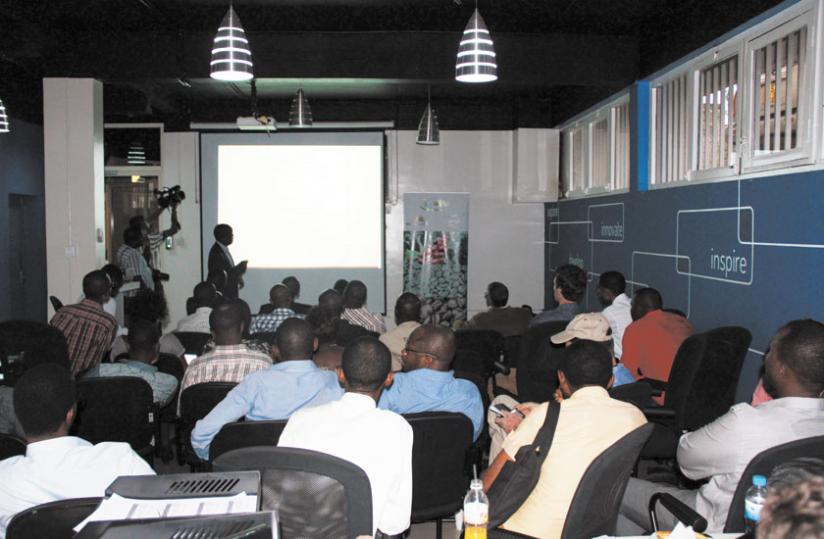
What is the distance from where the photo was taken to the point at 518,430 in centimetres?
226

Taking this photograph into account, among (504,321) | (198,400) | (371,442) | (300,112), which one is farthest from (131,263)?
(371,442)

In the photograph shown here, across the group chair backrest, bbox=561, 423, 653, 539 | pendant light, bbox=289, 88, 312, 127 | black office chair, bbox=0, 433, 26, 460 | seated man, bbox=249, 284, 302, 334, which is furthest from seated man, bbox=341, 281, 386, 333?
chair backrest, bbox=561, 423, 653, 539

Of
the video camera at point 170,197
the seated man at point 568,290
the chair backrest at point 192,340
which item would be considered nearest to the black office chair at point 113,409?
the chair backrest at point 192,340

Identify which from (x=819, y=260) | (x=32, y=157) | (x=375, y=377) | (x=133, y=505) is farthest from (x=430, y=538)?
(x=32, y=157)

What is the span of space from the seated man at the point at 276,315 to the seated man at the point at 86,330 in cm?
107

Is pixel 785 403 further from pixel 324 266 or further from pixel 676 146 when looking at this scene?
pixel 324 266

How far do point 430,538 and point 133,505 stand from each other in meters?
2.80

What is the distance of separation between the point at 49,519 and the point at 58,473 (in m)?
0.29

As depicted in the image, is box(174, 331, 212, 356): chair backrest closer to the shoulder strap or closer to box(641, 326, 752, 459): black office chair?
box(641, 326, 752, 459): black office chair

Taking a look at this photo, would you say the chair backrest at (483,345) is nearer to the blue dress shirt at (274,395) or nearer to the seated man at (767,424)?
the blue dress shirt at (274,395)

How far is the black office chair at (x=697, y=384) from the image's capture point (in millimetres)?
3775

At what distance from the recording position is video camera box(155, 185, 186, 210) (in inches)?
382

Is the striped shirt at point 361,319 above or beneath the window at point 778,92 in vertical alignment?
beneath

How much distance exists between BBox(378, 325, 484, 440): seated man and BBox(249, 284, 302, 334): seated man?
224 centimetres
